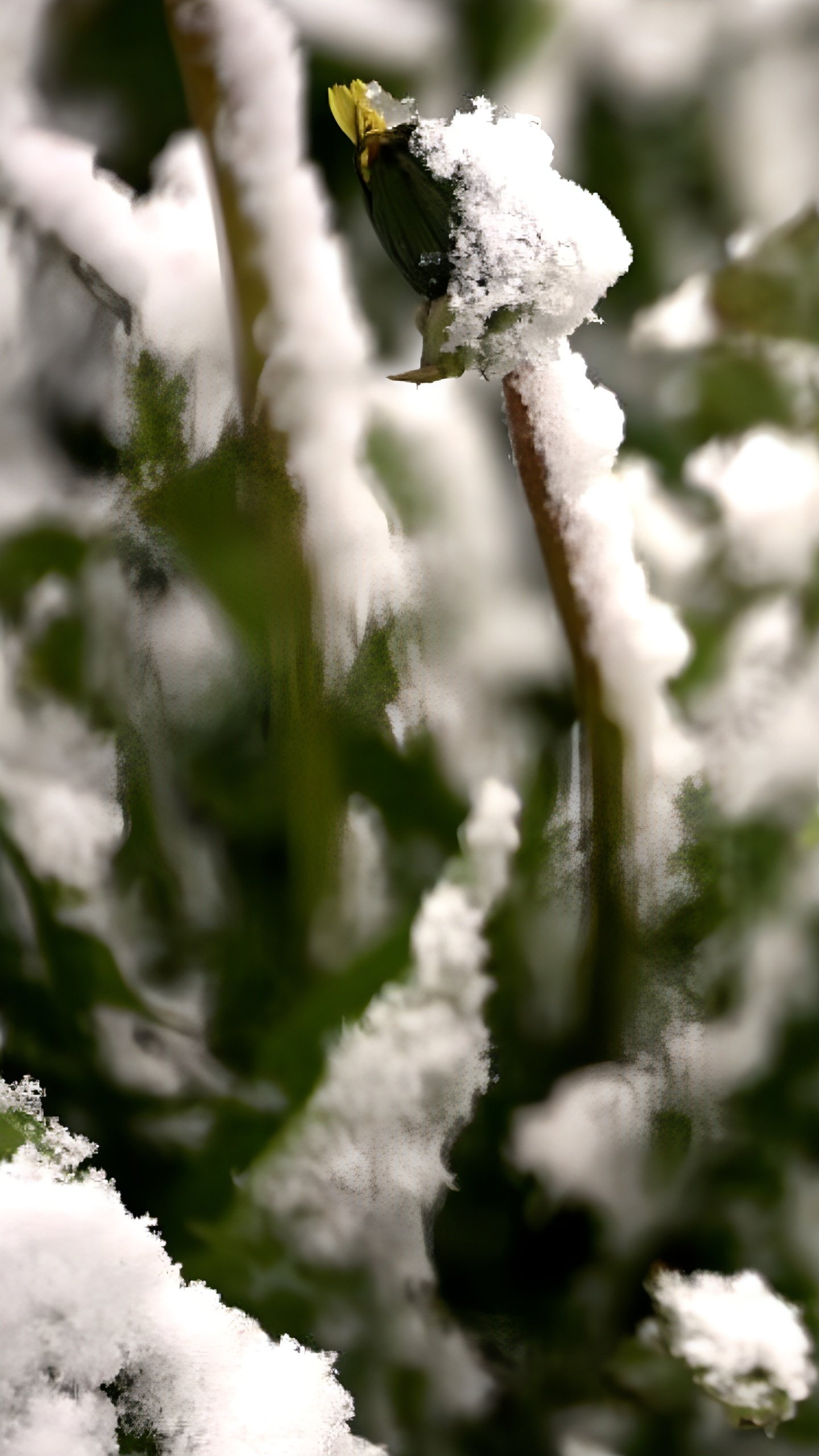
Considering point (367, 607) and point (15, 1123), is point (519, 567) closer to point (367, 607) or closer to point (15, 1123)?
point (367, 607)

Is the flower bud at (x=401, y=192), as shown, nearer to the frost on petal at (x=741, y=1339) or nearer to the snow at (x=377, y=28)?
the snow at (x=377, y=28)

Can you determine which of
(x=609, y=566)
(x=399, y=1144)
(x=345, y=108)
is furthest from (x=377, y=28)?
(x=399, y=1144)

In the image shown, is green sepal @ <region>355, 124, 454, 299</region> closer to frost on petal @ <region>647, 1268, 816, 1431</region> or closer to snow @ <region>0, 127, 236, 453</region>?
snow @ <region>0, 127, 236, 453</region>

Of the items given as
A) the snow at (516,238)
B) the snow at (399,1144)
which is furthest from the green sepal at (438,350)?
the snow at (399,1144)

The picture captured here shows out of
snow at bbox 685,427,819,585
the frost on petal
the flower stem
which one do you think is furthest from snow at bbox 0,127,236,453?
the frost on petal

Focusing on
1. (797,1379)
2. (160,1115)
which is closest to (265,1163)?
(160,1115)

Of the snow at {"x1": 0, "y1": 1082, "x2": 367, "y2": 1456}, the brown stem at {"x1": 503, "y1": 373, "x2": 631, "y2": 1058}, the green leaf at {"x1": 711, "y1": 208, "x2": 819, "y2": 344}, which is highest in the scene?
the green leaf at {"x1": 711, "y1": 208, "x2": 819, "y2": 344}

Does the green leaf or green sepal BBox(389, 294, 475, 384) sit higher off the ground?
the green leaf
